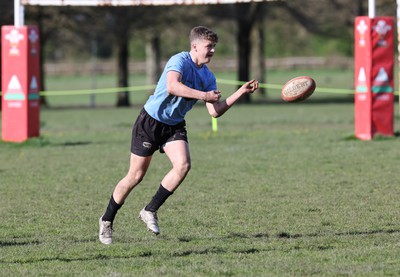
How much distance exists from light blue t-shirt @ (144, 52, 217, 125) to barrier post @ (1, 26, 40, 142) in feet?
36.7

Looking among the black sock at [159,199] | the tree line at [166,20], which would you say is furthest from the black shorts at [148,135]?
the tree line at [166,20]

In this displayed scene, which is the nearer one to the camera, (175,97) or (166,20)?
(175,97)

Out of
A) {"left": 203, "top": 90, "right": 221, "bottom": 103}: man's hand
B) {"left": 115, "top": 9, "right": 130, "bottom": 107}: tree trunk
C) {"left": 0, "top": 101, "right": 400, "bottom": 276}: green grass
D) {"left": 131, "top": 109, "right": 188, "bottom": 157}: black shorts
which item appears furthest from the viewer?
{"left": 115, "top": 9, "right": 130, "bottom": 107}: tree trunk

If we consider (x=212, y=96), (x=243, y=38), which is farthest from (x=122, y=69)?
(x=212, y=96)

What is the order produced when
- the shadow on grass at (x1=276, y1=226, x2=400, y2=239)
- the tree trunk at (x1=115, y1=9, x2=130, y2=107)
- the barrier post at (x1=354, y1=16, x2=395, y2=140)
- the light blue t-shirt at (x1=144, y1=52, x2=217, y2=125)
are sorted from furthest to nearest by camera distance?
the tree trunk at (x1=115, y1=9, x2=130, y2=107) < the barrier post at (x1=354, y1=16, x2=395, y2=140) < the shadow on grass at (x1=276, y1=226, x2=400, y2=239) < the light blue t-shirt at (x1=144, y1=52, x2=217, y2=125)

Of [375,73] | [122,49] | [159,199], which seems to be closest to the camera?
[159,199]

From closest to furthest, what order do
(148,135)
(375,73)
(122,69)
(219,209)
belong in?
1. (148,135)
2. (219,209)
3. (375,73)
4. (122,69)

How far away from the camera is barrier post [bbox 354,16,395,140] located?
19.2 meters

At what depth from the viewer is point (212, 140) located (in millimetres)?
20672

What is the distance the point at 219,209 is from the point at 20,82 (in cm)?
959

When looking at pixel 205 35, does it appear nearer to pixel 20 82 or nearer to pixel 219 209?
pixel 219 209

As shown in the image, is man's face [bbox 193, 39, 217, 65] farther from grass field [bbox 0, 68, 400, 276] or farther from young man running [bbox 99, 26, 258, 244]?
grass field [bbox 0, 68, 400, 276]

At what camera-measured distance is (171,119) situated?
348 inches

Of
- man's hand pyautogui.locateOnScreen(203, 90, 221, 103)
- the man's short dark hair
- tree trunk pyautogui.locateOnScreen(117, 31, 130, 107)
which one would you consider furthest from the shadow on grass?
tree trunk pyautogui.locateOnScreen(117, 31, 130, 107)
